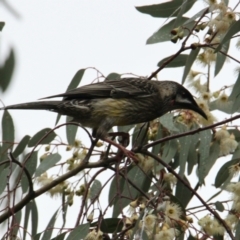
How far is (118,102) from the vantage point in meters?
4.14

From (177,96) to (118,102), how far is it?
372mm

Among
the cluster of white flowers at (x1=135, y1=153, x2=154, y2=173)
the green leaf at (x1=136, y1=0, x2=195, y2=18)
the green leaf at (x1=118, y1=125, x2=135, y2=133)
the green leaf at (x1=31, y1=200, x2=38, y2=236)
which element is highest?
the green leaf at (x1=136, y1=0, x2=195, y2=18)

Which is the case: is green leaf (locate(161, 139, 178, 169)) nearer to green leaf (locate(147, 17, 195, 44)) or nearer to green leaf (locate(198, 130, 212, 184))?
green leaf (locate(198, 130, 212, 184))

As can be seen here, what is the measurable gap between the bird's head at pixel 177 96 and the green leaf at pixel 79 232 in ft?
3.74

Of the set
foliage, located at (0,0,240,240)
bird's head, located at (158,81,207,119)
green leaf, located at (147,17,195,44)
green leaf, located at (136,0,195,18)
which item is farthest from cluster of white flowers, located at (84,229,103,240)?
green leaf, located at (136,0,195,18)

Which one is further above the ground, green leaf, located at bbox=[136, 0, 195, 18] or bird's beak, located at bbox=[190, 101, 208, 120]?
green leaf, located at bbox=[136, 0, 195, 18]

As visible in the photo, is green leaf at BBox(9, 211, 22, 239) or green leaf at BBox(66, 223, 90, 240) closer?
green leaf at BBox(9, 211, 22, 239)

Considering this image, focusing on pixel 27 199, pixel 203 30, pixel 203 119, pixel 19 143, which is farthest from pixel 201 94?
pixel 27 199

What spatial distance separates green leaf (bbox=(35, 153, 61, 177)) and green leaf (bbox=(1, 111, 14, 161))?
184 millimetres

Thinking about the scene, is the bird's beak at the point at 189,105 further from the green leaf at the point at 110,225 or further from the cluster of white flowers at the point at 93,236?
the cluster of white flowers at the point at 93,236

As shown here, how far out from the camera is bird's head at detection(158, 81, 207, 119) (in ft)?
12.5

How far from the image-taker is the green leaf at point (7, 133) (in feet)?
11.0

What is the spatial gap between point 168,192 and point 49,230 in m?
0.60

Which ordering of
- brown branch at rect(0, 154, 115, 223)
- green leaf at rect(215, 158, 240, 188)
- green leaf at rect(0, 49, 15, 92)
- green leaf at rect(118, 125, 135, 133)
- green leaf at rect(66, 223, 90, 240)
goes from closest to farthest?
green leaf at rect(0, 49, 15, 92) → green leaf at rect(66, 223, 90, 240) → brown branch at rect(0, 154, 115, 223) → green leaf at rect(215, 158, 240, 188) → green leaf at rect(118, 125, 135, 133)
